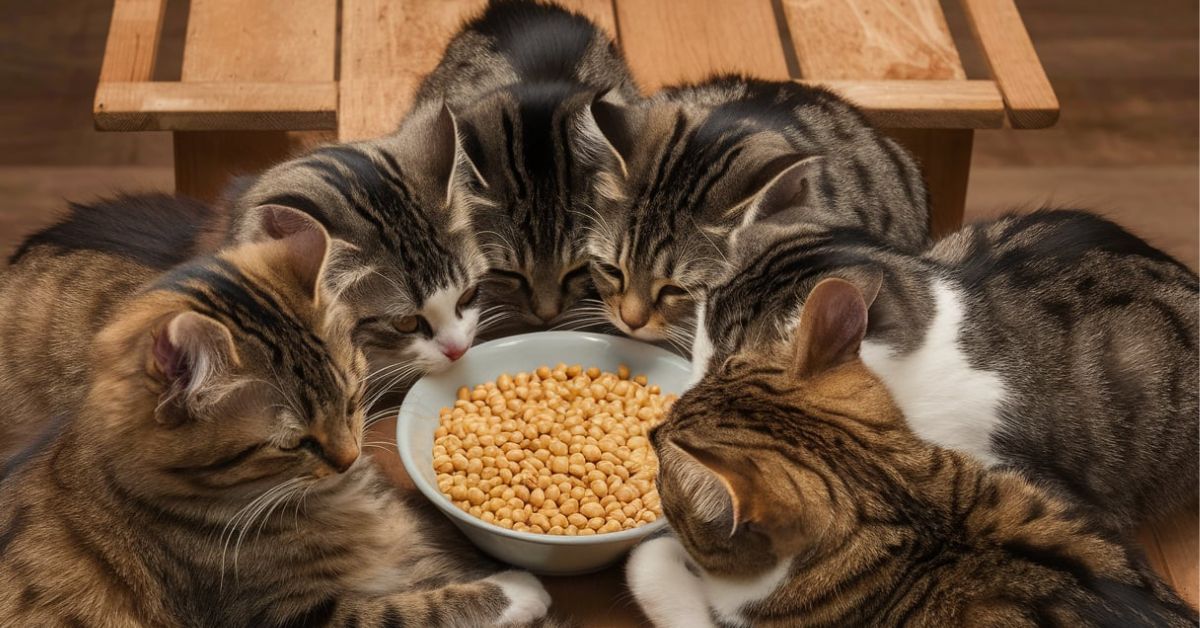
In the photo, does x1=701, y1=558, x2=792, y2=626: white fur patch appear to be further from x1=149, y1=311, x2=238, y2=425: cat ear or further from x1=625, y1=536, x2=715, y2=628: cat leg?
x1=149, y1=311, x2=238, y2=425: cat ear

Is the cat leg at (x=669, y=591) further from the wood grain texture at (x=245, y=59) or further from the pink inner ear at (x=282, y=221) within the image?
the wood grain texture at (x=245, y=59)

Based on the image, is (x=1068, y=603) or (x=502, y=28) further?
(x=502, y=28)

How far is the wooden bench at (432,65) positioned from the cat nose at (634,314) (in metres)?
0.69

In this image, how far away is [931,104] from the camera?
8.41ft

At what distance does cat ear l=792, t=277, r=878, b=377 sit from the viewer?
161 cm

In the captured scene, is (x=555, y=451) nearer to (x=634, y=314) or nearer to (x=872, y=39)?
(x=634, y=314)

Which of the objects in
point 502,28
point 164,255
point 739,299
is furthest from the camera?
point 502,28

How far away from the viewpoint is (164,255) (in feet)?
7.00

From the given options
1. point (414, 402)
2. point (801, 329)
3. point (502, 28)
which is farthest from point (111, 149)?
point (801, 329)

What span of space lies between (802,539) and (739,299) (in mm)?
471

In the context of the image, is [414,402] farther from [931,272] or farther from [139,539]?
[931,272]

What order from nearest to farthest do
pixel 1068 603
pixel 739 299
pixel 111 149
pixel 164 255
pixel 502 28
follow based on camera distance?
pixel 1068 603
pixel 739 299
pixel 164 255
pixel 502 28
pixel 111 149

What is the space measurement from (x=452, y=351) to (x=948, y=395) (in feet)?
2.48

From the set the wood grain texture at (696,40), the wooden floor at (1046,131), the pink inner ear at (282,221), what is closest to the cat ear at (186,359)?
the pink inner ear at (282,221)
